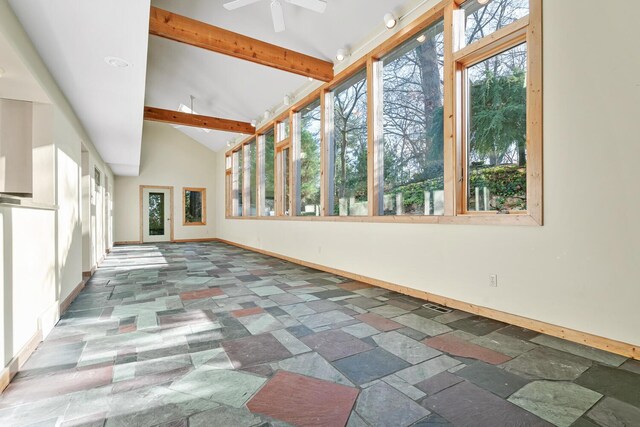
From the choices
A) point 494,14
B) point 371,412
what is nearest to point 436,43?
point 494,14

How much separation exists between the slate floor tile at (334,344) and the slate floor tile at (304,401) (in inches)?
13.9

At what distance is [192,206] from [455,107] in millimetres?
10455

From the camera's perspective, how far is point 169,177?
1122 centimetres

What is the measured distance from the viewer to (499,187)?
2.97m

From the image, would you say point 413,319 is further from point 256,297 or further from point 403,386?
point 256,297

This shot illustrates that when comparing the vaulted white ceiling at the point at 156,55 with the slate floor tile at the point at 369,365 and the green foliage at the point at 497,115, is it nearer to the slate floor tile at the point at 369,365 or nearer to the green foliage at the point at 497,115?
the green foliage at the point at 497,115

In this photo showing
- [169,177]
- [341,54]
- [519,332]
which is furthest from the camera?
[169,177]

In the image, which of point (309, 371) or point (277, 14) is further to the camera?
point (277, 14)

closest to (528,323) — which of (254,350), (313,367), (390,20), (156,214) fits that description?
(313,367)

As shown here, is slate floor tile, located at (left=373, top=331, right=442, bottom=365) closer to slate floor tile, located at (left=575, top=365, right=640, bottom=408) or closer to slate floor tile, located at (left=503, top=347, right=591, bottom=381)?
slate floor tile, located at (left=503, top=347, right=591, bottom=381)

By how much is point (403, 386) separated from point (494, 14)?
332 centimetres

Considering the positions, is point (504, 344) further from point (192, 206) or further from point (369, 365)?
point (192, 206)

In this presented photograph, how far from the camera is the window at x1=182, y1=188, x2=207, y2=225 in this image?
11547mm

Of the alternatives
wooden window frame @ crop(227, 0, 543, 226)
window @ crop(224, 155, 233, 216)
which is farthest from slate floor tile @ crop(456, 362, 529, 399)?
window @ crop(224, 155, 233, 216)
